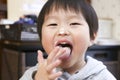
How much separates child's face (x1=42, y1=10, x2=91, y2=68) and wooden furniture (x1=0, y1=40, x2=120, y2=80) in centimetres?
54

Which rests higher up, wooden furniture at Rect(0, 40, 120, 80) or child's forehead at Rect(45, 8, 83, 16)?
child's forehead at Rect(45, 8, 83, 16)

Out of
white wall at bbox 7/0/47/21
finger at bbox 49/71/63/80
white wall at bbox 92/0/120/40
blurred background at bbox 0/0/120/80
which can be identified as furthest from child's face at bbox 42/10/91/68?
white wall at bbox 92/0/120/40

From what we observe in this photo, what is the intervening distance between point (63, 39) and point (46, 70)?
0.36ft

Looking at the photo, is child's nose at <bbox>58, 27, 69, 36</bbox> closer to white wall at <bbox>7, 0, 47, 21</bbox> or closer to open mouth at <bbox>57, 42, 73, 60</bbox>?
open mouth at <bbox>57, 42, 73, 60</bbox>

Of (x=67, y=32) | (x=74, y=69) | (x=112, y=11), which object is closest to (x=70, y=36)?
(x=67, y=32)

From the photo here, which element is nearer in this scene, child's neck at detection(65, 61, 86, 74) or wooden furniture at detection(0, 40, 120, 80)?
child's neck at detection(65, 61, 86, 74)

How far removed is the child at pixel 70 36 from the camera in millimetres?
656

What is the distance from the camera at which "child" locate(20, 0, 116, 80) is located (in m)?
0.66

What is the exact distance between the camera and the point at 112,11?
6.30 feet

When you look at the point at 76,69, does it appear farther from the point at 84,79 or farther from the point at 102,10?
the point at 102,10

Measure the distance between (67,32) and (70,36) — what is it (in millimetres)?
15

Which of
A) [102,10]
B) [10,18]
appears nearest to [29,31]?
[10,18]

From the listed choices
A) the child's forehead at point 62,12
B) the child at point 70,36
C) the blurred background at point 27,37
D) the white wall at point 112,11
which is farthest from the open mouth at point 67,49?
the white wall at point 112,11

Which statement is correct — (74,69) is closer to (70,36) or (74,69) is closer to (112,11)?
(70,36)
